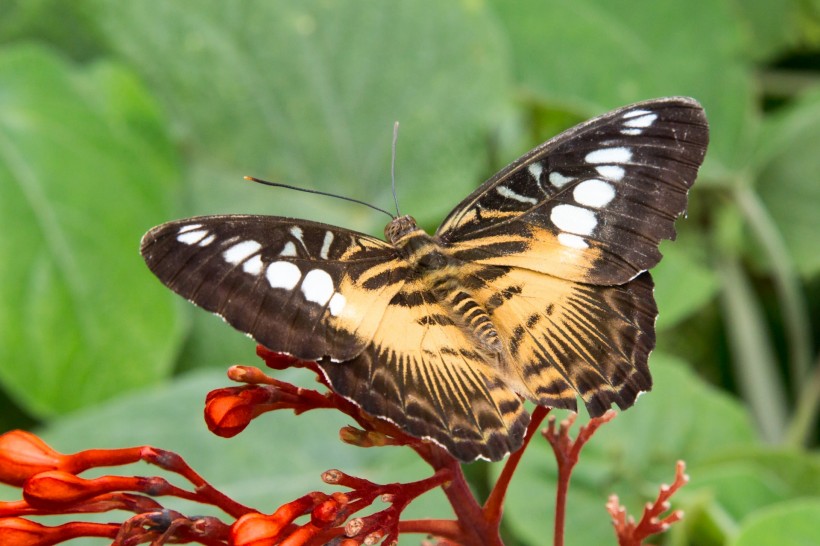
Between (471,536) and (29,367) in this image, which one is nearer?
(471,536)

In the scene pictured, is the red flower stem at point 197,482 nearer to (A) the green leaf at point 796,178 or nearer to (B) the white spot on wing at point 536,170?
(B) the white spot on wing at point 536,170

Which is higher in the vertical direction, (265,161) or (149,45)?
(149,45)

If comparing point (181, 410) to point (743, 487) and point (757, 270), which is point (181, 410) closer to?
point (743, 487)

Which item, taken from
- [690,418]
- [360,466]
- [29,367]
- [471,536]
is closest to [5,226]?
[29,367]

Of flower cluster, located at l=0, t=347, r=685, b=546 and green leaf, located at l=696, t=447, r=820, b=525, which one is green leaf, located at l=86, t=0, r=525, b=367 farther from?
flower cluster, located at l=0, t=347, r=685, b=546

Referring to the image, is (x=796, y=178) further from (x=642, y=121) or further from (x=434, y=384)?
(x=434, y=384)

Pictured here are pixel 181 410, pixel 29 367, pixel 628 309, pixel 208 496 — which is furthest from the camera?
pixel 29 367

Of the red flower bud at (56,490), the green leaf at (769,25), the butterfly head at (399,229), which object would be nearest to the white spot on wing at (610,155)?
the butterfly head at (399,229)
